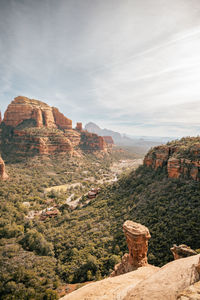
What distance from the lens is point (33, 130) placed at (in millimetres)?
99188

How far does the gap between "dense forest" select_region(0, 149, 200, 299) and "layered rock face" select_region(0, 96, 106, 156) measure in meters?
52.6

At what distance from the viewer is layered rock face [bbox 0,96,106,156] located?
91000mm

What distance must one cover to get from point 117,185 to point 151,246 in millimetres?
24807

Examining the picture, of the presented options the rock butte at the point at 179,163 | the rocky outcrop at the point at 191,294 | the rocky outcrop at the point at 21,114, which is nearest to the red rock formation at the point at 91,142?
the rocky outcrop at the point at 21,114

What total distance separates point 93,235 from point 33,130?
91.2 metres

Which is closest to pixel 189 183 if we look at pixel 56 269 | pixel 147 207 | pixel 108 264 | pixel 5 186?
pixel 147 207

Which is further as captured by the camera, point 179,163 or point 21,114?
point 21,114

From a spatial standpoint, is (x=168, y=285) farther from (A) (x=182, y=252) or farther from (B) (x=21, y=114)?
(B) (x=21, y=114)

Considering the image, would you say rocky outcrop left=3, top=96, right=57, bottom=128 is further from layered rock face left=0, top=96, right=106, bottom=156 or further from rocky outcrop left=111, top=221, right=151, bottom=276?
rocky outcrop left=111, top=221, right=151, bottom=276

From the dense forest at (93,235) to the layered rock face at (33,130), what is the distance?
52.6 metres

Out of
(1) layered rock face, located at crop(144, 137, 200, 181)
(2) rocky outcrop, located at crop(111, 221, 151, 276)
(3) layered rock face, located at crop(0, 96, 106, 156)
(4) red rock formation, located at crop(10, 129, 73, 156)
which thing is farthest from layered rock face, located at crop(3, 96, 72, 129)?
(2) rocky outcrop, located at crop(111, 221, 151, 276)

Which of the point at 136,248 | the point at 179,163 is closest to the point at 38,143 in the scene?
the point at 179,163

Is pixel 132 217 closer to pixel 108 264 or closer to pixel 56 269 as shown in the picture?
pixel 108 264

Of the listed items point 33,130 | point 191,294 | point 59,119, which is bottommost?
point 191,294
